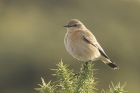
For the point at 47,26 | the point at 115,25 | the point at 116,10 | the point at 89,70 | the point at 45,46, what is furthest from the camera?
the point at 116,10

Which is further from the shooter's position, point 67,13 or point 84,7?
point 84,7

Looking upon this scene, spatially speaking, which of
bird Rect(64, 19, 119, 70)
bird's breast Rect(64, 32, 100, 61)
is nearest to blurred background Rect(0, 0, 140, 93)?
bird Rect(64, 19, 119, 70)

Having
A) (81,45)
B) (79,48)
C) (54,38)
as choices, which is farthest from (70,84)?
(54,38)

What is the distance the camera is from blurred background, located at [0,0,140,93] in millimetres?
32384

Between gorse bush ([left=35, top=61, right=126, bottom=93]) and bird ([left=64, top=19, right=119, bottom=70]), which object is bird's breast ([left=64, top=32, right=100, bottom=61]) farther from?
gorse bush ([left=35, top=61, right=126, bottom=93])

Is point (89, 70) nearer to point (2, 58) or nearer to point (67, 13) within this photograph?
point (2, 58)

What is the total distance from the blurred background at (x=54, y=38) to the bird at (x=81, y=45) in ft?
67.6

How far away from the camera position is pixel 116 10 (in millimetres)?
50812

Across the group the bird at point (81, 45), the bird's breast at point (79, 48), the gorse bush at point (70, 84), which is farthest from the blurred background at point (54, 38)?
the gorse bush at point (70, 84)

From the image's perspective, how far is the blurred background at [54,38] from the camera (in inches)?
1275

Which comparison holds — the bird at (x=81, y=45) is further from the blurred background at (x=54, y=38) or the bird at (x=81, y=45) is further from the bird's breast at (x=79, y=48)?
the blurred background at (x=54, y=38)

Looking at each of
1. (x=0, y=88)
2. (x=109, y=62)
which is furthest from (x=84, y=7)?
(x=109, y=62)

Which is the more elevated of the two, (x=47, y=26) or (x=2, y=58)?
(x=47, y=26)

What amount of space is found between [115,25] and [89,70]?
133 ft
